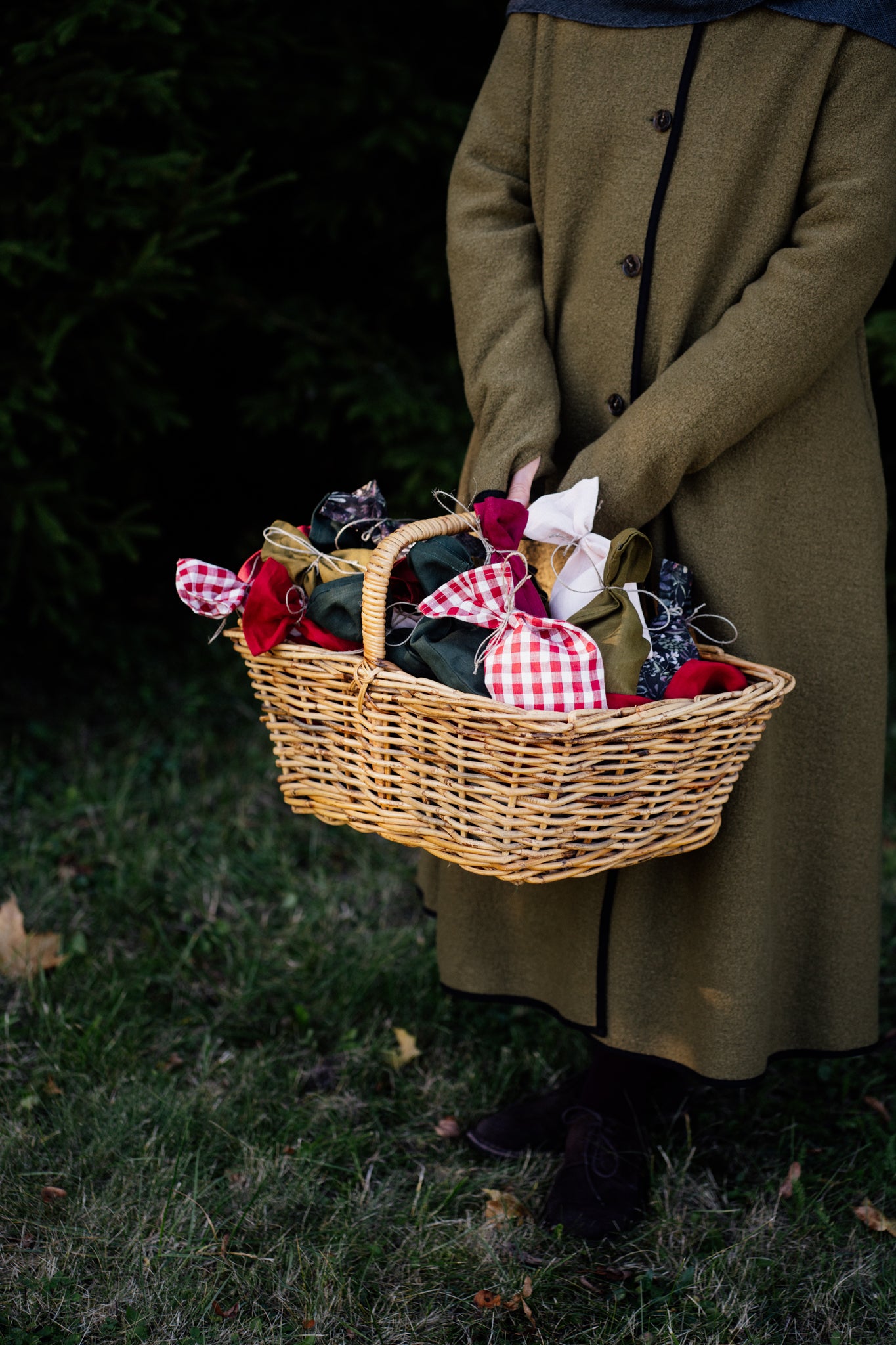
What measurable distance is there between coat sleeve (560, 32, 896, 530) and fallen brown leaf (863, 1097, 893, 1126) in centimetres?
135

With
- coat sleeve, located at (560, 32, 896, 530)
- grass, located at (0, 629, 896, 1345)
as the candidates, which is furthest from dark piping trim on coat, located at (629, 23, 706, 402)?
grass, located at (0, 629, 896, 1345)

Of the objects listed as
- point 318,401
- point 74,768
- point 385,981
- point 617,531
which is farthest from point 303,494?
point 617,531

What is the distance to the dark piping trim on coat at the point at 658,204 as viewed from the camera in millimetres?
1599

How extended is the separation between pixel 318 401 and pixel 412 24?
1.23 m

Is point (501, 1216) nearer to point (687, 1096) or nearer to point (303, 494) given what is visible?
point (687, 1096)

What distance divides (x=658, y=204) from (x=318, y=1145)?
166cm

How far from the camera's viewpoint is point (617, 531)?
1.62 metres

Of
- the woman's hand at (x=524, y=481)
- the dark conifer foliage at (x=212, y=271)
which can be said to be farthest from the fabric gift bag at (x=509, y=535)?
the dark conifer foliage at (x=212, y=271)

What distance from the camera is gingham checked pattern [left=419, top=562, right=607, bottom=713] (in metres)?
1.28

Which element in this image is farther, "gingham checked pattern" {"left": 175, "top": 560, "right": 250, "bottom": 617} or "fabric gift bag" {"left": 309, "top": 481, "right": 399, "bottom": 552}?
"fabric gift bag" {"left": 309, "top": 481, "right": 399, "bottom": 552}

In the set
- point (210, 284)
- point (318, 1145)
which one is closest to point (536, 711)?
point (318, 1145)

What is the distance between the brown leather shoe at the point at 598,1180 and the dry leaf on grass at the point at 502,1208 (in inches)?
1.6

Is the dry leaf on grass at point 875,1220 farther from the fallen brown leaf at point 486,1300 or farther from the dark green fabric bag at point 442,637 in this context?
the dark green fabric bag at point 442,637

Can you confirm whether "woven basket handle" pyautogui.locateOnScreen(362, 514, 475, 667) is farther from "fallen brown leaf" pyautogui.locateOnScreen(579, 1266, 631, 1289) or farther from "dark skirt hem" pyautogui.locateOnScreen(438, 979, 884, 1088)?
"fallen brown leaf" pyautogui.locateOnScreen(579, 1266, 631, 1289)
